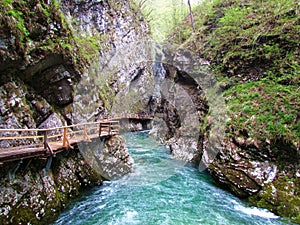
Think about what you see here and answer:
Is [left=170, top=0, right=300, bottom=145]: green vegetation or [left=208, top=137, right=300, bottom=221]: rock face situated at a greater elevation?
[left=170, top=0, right=300, bottom=145]: green vegetation

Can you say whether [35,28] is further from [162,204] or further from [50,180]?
[162,204]

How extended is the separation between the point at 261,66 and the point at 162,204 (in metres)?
9.54

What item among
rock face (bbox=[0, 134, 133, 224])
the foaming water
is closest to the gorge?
rock face (bbox=[0, 134, 133, 224])

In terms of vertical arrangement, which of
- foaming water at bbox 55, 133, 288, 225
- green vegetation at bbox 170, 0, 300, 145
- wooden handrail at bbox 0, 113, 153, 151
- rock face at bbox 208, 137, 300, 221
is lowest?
→ foaming water at bbox 55, 133, 288, 225

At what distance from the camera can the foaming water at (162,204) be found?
6.81 metres

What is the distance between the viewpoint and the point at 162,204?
8000 millimetres

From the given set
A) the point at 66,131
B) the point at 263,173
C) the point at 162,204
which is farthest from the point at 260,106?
the point at 66,131

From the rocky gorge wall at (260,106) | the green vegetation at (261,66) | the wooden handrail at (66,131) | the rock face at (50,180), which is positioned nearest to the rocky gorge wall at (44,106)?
the rock face at (50,180)

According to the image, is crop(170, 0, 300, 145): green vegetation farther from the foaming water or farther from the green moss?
the foaming water

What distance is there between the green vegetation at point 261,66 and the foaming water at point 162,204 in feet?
11.1

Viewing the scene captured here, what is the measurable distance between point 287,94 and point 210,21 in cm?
1200

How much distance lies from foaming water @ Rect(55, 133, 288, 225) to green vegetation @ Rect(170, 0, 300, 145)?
11.1ft

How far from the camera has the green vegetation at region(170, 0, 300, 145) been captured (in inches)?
333

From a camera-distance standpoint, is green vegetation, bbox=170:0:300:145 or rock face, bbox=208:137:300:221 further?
green vegetation, bbox=170:0:300:145
